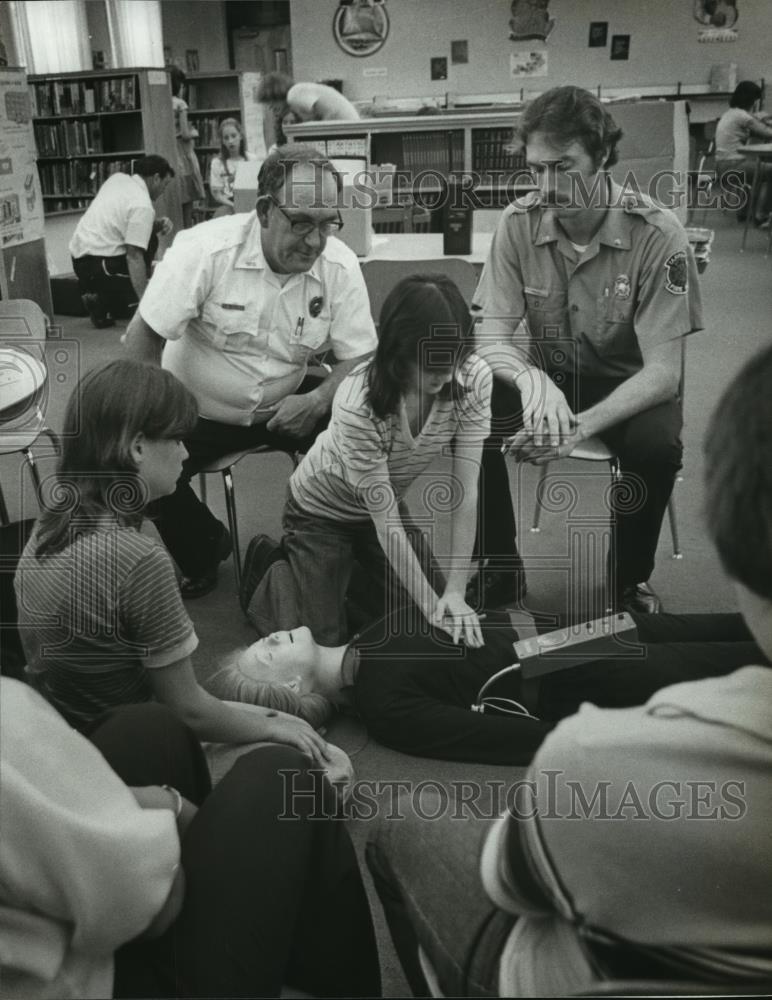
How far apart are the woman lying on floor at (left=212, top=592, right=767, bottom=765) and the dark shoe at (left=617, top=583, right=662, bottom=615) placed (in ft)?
1.18

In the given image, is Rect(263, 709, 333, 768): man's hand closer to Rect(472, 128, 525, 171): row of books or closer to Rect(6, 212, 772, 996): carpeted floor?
Rect(6, 212, 772, 996): carpeted floor

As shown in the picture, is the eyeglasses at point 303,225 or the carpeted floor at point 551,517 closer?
the carpeted floor at point 551,517

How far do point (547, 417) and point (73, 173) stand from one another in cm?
270

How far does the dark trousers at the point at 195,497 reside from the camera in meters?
2.05

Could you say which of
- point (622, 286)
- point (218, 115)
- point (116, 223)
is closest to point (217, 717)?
point (622, 286)

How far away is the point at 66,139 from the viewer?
3643 mm

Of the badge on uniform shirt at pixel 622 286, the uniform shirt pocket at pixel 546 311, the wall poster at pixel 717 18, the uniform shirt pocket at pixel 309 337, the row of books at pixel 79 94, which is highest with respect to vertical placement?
the row of books at pixel 79 94

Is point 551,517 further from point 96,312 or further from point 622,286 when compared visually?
point 96,312

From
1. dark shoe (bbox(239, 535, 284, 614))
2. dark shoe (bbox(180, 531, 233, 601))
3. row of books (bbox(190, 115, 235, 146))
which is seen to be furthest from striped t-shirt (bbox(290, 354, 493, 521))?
row of books (bbox(190, 115, 235, 146))

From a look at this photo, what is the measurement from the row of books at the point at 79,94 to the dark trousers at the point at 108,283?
0.45 m

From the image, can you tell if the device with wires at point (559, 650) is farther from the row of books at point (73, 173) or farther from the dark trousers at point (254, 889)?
the row of books at point (73, 173)

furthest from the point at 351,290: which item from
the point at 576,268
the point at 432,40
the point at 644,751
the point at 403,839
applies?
the point at 644,751

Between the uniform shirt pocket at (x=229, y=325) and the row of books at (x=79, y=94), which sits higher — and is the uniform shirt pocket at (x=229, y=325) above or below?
below

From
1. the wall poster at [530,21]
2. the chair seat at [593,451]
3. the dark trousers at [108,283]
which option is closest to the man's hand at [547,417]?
the chair seat at [593,451]
